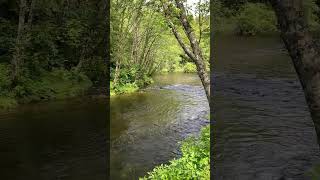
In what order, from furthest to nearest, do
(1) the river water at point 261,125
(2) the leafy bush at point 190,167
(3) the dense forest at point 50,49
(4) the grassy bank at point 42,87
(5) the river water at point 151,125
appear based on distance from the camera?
(3) the dense forest at point 50,49, (4) the grassy bank at point 42,87, (5) the river water at point 151,125, (1) the river water at point 261,125, (2) the leafy bush at point 190,167

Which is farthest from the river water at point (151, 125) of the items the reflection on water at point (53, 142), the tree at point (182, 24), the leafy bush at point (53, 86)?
the tree at point (182, 24)

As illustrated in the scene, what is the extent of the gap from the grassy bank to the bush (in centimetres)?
2915

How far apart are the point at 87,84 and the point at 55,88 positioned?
3.56m

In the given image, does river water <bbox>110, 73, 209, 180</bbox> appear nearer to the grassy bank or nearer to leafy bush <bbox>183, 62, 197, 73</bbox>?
the grassy bank

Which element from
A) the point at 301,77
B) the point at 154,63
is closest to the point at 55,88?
the point at 154,63

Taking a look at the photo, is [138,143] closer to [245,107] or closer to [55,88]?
→ [245,107]

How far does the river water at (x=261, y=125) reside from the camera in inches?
492

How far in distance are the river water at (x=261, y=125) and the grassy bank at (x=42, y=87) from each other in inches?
388

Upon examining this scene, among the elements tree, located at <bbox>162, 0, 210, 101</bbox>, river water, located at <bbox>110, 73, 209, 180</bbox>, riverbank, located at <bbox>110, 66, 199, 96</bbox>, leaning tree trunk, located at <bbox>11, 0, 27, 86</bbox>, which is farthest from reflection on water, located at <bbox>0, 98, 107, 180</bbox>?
tree, located at <bbox>162, 0, 210, 101</bbox>

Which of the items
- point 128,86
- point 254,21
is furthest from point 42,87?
point 254,21

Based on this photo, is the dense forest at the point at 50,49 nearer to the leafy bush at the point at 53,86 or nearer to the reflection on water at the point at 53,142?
the leafy bush at the point at 53,86

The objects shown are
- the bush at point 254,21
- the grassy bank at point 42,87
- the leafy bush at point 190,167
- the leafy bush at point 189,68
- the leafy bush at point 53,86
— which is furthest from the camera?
the bush at point 254,21

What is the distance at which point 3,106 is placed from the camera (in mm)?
22812

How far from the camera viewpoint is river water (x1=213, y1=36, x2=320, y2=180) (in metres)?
12.5
